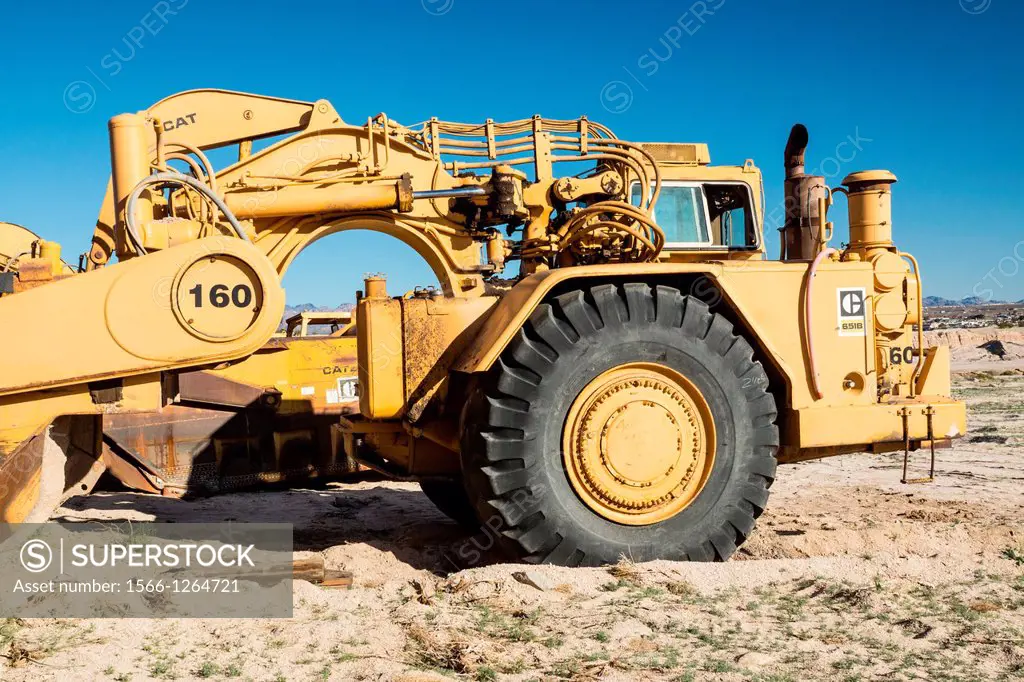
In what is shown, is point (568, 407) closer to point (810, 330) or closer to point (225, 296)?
point (810, 330)

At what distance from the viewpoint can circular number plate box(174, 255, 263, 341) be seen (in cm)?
450

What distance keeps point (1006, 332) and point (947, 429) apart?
26.9 meters

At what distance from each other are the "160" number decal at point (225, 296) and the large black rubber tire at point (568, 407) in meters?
1.30

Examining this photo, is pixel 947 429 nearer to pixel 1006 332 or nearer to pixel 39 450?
pixel 39 450

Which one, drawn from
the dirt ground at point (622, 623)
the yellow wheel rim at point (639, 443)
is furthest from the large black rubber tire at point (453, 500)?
the yellow wheel rim at point (639, 443)

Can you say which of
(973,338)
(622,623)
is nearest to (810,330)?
(622,623)

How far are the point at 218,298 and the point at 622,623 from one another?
2561mm

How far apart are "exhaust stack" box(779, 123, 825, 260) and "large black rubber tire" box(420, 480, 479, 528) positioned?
2.95 metres

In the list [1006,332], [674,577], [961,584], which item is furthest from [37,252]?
[1006,332]

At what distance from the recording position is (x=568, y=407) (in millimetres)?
4555

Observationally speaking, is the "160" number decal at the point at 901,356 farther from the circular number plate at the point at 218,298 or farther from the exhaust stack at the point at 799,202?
the circular number plate at the point at 218,298

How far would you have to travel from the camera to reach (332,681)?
129 inches

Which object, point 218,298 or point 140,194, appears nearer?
point 218,298

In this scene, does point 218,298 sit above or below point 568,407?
above
